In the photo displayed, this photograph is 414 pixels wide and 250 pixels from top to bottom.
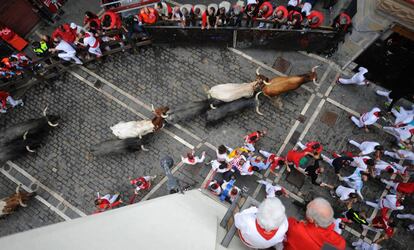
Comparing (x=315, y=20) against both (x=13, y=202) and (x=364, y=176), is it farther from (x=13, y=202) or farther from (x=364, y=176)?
(x=13, y=202)

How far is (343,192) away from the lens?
12.3 m

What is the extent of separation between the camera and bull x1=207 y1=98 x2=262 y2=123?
13617 mm

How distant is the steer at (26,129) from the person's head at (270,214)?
10499mm

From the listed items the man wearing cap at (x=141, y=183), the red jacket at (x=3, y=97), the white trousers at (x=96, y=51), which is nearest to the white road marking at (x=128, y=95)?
the white trousers at (x=96, y=51)

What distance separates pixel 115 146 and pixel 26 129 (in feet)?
11.8

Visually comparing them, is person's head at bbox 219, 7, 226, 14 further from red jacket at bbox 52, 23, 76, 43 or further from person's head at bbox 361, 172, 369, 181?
person's head at bbox 361, 172, 369, 181

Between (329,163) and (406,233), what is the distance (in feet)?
11.9

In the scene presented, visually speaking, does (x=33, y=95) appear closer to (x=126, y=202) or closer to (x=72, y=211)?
(x=72, y=211)

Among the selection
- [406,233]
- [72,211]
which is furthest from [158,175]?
[406,233]

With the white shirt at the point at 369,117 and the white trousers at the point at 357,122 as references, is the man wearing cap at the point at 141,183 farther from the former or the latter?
the white shirt at the point at 369,117

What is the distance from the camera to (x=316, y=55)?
50.1ft

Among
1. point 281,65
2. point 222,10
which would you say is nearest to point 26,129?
point 222,10

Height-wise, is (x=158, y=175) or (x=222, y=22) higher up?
(x=222, y=22)

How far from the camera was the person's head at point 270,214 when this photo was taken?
5.81m
